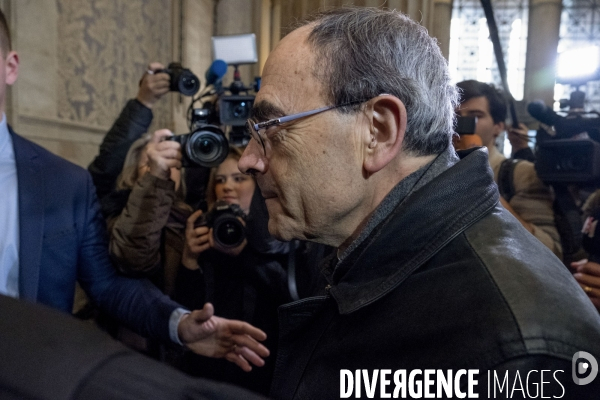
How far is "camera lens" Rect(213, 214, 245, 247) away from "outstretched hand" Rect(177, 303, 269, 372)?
238 millimetres

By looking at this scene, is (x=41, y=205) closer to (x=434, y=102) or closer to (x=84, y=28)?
(x=434, y=102)

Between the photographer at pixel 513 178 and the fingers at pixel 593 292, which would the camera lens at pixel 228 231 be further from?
Result: the fingers at pixel 593 292

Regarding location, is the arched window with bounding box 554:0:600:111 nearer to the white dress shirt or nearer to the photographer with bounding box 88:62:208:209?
the photographer with bounding box 88:62:208:209

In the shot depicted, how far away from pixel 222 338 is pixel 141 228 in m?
0.42

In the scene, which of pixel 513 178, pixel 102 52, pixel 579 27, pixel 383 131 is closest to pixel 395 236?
pixel 383 131

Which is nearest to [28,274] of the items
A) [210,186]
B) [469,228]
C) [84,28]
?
[210,186]

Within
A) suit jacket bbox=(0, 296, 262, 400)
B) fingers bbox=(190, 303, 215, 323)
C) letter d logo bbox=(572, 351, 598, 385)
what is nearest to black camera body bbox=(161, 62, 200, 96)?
fingers bbox=(190, 303, 215, 323)

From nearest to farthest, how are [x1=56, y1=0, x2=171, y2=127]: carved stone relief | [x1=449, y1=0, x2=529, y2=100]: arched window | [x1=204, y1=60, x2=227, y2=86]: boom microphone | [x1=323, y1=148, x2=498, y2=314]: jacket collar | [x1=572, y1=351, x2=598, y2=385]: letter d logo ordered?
[x1=572, y1=351, x2=598, y2=385]: letter d logo
[x1=323, y1=148, x2=498, y2=314]: jacket collar
[x1=204, y1=60, x2=227, y2=86]: boom microphone
[x1=56, y1=0, x2=171, y2=127]: carved stone relief
[x1=449, y1=0, x2=529, y2=100]: arched window

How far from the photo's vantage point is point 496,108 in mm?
2182

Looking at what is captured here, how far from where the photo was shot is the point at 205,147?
5.16 feet

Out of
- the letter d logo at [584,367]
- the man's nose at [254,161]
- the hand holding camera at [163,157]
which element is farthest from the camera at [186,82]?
the letter d logo at [584,367]

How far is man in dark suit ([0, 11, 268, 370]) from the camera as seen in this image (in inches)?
52.1

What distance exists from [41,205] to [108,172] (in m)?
0.84

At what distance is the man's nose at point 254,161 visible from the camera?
0.95 m
